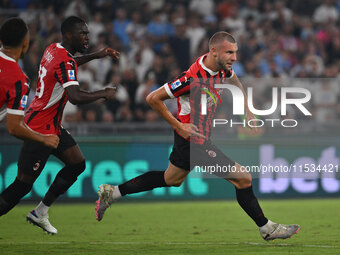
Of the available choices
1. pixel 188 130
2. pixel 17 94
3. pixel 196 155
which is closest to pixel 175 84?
pixel 188 130

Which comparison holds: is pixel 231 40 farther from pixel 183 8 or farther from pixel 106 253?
pixel 183 8

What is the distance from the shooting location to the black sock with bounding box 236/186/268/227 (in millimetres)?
8039

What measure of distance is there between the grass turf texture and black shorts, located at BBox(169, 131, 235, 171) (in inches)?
38.3

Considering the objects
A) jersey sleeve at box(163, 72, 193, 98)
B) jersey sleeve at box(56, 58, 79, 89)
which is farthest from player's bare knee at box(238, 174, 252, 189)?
jersey sleeve at box(56, 58, 79, 89)

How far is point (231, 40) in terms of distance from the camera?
814 centimetres

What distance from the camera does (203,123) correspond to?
826 cm

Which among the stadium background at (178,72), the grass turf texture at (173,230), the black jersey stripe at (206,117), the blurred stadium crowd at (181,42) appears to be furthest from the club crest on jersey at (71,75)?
the blurred stadium crowd at (181,42)

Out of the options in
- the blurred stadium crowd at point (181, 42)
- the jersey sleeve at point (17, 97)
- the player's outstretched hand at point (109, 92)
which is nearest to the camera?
the jersey sleeve at point (17, 97)

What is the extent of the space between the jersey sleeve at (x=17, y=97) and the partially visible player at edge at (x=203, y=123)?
1584 millimetres

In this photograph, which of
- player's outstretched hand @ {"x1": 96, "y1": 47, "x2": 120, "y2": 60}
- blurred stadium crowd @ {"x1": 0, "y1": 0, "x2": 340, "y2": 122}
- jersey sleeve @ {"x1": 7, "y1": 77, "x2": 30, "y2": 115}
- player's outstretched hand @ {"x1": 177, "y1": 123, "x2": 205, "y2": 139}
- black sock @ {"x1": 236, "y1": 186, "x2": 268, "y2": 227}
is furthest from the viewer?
blurred stadium crowd @ {"x1": 0, "y1": 0, "x2": 340, "y2": 122}

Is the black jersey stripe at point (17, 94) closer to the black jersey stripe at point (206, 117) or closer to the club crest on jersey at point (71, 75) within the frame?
the club crest on jersey at point (71, 75)

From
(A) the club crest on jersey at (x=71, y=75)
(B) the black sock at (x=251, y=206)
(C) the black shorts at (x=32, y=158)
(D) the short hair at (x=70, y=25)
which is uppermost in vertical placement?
(D) the short hair at (x=70, y=25)

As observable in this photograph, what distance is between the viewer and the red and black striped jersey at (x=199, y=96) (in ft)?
26.6

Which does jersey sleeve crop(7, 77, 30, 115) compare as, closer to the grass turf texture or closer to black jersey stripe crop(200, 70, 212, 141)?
the grass turf texture
